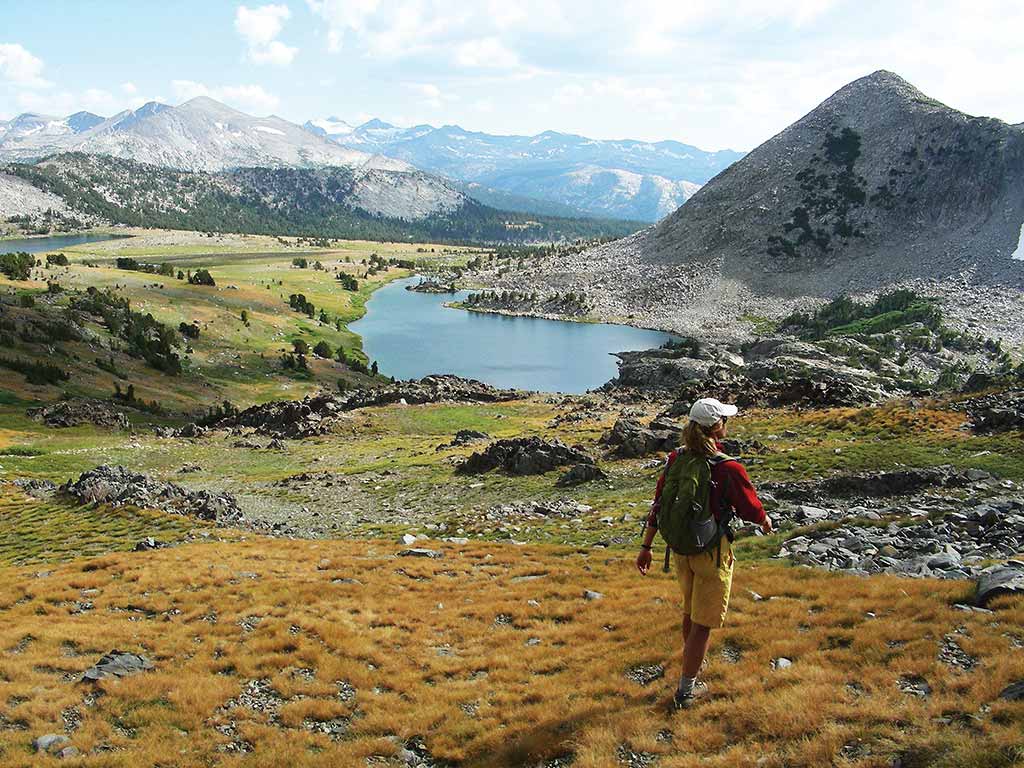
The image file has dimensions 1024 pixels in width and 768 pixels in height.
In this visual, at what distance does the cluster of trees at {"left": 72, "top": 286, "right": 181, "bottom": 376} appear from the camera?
90.4 metres

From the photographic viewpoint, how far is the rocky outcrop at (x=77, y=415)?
182 feet

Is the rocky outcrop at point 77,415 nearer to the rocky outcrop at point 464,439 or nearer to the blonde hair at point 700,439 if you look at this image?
the rocky outcrop at point 464,439

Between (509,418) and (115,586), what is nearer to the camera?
(115,586)

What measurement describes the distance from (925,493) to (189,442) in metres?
49.3

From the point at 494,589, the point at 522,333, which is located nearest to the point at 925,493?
the point at 494,589

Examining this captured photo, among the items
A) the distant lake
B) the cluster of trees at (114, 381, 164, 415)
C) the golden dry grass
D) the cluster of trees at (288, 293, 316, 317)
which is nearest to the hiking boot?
the golden dry grass

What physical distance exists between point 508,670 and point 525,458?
2373 centimetres

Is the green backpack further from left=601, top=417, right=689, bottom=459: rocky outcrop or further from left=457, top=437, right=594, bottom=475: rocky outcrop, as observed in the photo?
left=601, top=417, right=689, bottom=459: rocky outcrop

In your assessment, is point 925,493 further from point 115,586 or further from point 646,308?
point 646,308

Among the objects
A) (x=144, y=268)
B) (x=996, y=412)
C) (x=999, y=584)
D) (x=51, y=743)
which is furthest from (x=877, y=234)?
(x=51, y=743)

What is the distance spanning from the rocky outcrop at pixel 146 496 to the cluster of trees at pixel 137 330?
6487cm

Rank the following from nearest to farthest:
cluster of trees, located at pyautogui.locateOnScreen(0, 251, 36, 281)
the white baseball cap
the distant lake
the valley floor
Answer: the valley floor → the white baseball cap → the distant lake → cluster of trees, located at pyautogui.locateOnScreen(0, 251, 36, 281)

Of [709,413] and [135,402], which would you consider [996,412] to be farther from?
[135,402]

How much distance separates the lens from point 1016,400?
108 feet
